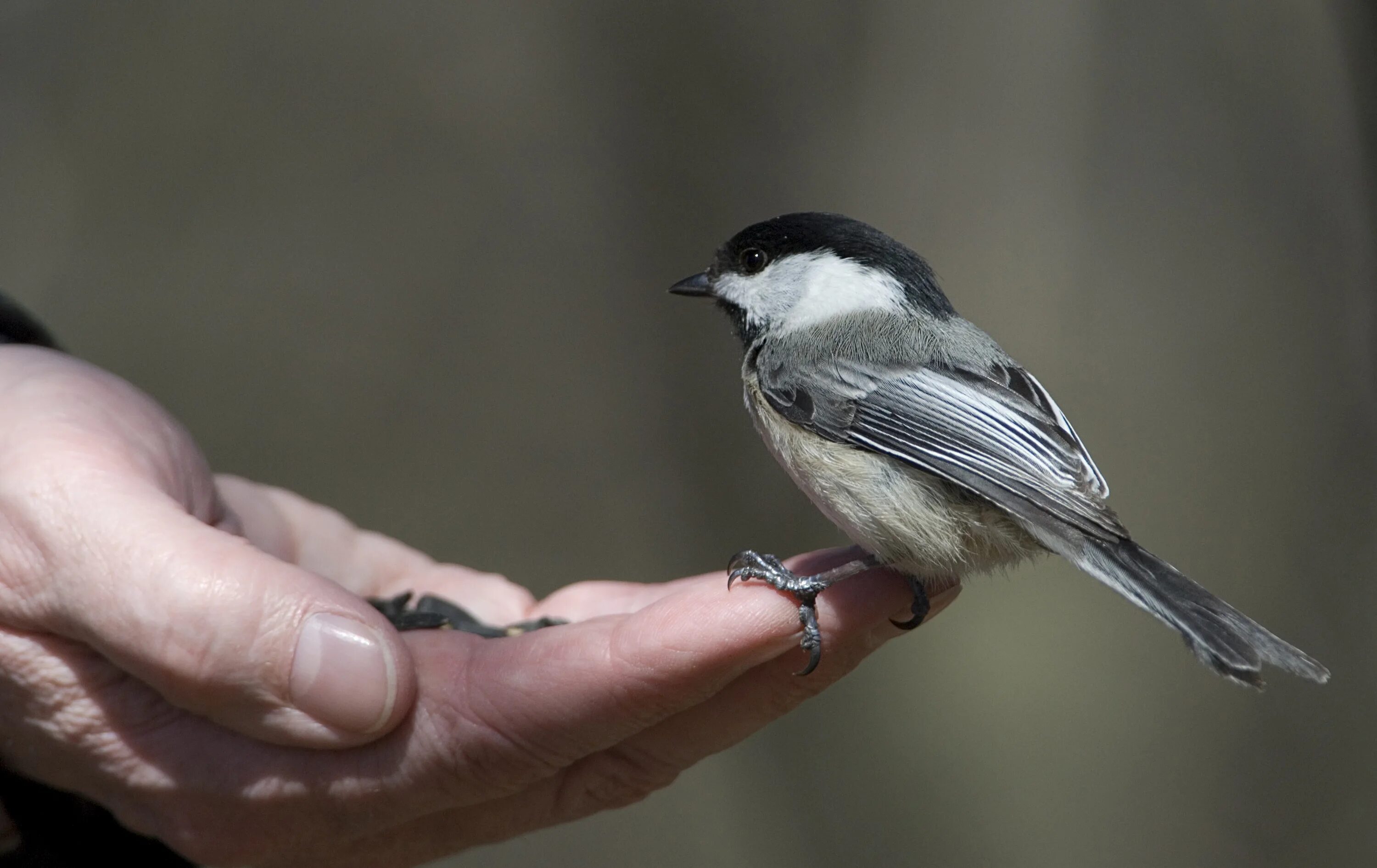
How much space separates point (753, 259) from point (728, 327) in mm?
975

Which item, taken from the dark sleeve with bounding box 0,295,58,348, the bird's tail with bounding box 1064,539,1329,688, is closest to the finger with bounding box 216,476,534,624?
the dark sleeve with bounding box 0,295,58,348

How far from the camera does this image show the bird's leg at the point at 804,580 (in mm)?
1043

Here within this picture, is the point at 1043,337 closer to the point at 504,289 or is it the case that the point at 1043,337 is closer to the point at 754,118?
the point at 754,118

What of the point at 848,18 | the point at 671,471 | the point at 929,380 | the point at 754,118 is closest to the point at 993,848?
the point at 671,471

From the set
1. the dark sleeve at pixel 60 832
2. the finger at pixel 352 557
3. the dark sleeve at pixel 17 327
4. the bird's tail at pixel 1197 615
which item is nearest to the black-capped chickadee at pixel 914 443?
the bird's tail at pixel 1197 615

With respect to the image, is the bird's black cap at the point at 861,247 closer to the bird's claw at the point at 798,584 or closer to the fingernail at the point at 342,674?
the bird's claw at the point at 798,584

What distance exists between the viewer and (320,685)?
91cm

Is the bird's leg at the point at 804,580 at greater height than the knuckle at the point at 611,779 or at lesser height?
greater

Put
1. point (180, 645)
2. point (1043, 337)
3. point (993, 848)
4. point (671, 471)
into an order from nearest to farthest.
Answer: point (180, 645), point (1043, 337), point (993, 848), point (671, 471)

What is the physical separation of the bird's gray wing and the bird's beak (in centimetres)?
24

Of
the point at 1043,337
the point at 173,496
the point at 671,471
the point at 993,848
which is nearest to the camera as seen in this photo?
the point at 173,496

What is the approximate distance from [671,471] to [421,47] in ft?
4.37

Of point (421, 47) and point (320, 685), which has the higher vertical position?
point (421, 47)

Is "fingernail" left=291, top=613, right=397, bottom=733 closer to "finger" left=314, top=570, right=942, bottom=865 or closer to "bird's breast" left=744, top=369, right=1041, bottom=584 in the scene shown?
"finger" left=314, top=570, right=942, bottom=865
